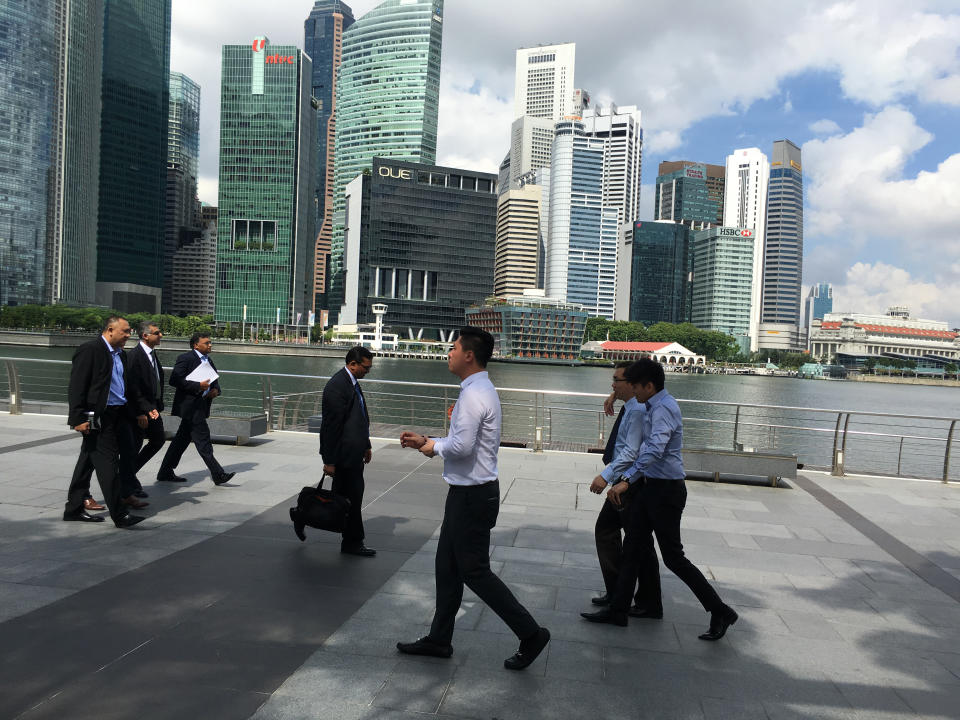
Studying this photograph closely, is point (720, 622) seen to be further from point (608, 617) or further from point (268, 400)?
point (268, 400)

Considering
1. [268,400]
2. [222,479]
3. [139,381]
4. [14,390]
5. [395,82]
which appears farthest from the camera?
[395,82]

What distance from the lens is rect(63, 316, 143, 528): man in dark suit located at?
5934mm

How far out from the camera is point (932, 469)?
2403 cm

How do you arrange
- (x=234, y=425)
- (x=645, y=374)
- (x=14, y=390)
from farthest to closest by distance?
(x=14, y=390) → (x=234, y=425) → (x=645, y=374)

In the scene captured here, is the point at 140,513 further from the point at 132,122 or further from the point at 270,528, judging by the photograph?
the point at 132,122

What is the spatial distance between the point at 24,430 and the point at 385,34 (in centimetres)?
20855

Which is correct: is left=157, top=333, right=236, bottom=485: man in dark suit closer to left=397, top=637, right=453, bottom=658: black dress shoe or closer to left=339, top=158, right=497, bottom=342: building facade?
left=397, top=637, right=453, bottom=658: black dress shoe

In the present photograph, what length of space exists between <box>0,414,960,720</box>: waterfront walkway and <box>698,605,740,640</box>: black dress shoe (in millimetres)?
66

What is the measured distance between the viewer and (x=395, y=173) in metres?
156

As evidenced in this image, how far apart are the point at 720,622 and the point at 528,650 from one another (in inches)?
56.3

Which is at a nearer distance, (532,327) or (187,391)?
(187,391)

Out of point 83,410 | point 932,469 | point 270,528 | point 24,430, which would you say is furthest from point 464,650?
point 932,469

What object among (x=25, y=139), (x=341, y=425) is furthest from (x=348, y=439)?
(x=25, y=139)

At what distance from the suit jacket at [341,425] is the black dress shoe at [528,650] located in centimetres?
236
